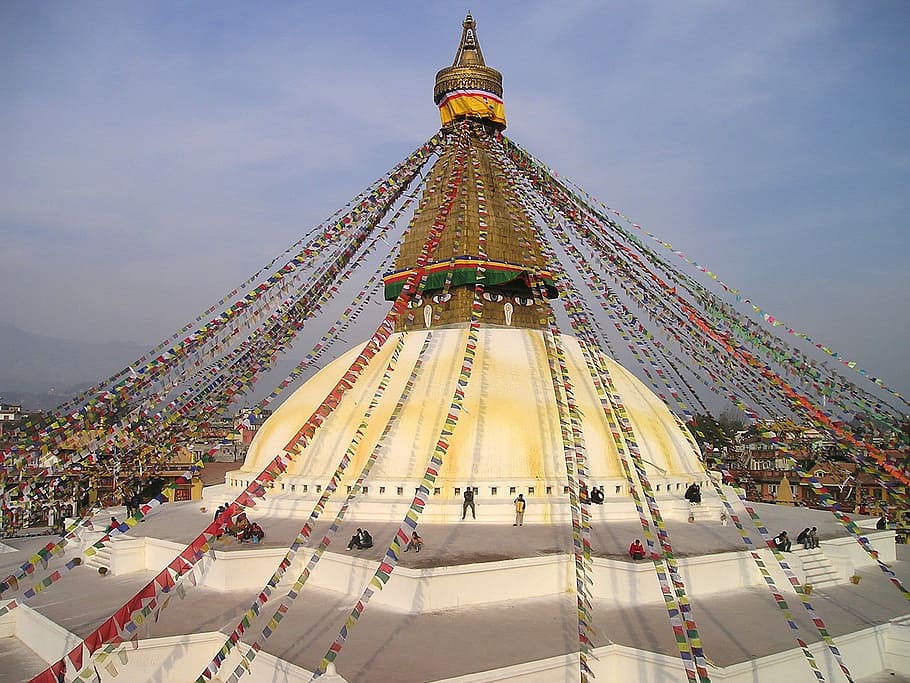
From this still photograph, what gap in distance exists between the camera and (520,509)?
9.89m

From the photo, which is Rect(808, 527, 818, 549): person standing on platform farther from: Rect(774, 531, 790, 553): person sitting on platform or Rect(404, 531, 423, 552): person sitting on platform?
Rect(404, 531, 423, 552): person sitting on platform

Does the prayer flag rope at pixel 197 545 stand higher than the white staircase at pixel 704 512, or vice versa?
the prayer flag rope at pixel 197 545

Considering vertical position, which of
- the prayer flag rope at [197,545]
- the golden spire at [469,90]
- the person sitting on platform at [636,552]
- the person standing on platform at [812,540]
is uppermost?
the golden spire at [469,90]

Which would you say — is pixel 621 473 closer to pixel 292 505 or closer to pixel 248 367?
pixel 292 505

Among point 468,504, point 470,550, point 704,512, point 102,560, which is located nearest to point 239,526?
point 102,560

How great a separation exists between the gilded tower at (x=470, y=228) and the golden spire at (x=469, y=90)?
0.02 metres

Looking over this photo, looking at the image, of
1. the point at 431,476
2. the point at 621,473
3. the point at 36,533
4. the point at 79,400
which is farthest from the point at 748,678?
the point at 36,533

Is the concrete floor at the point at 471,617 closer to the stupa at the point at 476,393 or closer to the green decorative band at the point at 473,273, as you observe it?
the stupa at the point at 476,393

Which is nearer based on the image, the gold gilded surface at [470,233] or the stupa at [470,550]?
the stupa at [470,550]

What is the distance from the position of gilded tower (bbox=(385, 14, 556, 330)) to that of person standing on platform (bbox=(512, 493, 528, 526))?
11.4 feet

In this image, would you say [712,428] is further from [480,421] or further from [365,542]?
[365,542]

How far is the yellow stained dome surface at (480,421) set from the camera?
1045 cm

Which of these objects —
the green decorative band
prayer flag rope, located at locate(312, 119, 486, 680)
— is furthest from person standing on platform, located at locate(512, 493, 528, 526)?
the green decorative band

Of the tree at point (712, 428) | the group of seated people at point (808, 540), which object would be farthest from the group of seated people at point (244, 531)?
the group of seated people at point (808, 540)
